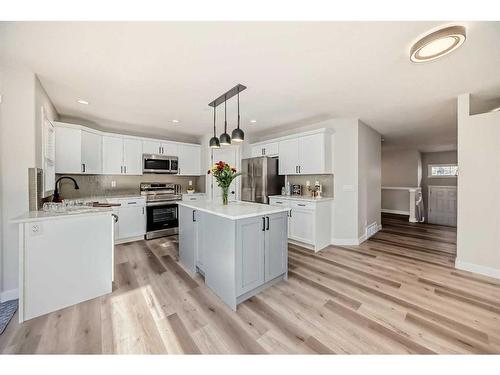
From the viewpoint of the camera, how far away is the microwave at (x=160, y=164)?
427 cm

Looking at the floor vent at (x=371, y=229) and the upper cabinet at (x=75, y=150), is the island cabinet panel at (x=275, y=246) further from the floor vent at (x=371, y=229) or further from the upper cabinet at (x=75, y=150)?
the upper cabinet at (x=75, y=150)

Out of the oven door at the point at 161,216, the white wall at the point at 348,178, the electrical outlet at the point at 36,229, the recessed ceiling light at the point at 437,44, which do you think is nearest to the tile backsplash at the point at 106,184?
the oven door at the point at 161,216

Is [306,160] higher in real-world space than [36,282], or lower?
higher

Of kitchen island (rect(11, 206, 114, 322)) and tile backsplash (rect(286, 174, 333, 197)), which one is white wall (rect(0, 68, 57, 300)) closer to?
kitchen island (rect(11, 206, 114, 322))

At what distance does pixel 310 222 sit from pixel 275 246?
1.44m

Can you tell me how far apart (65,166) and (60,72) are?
5.98 feet

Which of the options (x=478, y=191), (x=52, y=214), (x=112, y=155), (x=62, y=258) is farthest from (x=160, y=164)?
(x=478, y=191)

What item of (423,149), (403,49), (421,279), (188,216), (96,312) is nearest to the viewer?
(403,49)

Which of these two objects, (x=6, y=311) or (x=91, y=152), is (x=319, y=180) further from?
(x=6, y=311)

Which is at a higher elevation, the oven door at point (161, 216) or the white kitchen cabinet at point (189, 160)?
the white kitchen cabinet at point (189, 160)

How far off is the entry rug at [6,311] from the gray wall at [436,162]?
9273 millimetres

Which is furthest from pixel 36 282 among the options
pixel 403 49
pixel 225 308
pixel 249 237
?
pixel 403 49

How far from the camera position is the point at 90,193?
394 cm

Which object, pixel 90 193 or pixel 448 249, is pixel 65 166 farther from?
pixel 448 249
